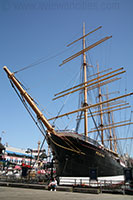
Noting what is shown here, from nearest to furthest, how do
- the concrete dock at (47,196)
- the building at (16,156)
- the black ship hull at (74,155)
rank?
the concrete dock at (47,196), the black ship hull at (74,155), the building at (16,156)

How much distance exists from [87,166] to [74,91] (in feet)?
38.7

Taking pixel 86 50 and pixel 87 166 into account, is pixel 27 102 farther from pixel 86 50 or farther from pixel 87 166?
pixel 86 50

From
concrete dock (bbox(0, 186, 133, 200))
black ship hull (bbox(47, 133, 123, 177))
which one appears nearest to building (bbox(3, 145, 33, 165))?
black ship hull (bbox(47, 133, 123, 177))

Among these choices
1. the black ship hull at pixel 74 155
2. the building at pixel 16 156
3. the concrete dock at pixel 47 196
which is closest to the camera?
the concrete dock at pixel 47 196

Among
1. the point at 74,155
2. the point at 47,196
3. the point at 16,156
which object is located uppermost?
the point at 74,155

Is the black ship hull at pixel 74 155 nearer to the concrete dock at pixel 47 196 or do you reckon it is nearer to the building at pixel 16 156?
the concrete dock at pixel 47 196

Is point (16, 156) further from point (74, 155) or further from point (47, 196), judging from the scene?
point (47, 196)

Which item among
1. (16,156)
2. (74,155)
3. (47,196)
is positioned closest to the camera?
(47,196)

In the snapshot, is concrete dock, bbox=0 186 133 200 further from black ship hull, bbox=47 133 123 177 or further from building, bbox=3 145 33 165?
building, bbox=3 145 33 165

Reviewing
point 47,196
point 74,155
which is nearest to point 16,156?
point 74,155

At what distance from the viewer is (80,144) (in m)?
16.4

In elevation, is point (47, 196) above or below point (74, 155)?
below

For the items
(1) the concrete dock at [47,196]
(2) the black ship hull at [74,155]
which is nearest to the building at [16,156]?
(2) the black ship hull at [74,155]

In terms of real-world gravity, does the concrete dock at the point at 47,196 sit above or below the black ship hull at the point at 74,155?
below
